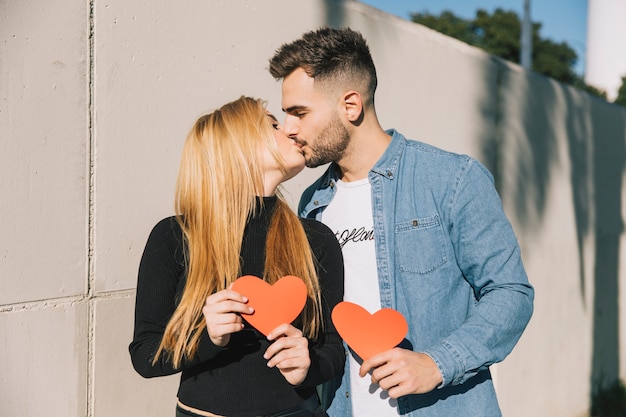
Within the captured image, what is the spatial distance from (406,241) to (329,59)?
76cm

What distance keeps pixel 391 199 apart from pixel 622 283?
620cm

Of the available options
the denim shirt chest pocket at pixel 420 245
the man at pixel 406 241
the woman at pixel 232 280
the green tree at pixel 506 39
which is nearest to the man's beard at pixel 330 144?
the man at pixel 406 241

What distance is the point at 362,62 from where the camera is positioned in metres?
2.76

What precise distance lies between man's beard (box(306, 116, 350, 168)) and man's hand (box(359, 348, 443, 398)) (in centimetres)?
86

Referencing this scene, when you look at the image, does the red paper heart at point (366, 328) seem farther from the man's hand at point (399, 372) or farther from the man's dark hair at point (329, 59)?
the man's dark hair at point (329, 59)

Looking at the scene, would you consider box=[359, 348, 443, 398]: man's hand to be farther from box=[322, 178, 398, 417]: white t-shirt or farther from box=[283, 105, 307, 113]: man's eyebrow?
box=[283, 105, 307, 113]: man's eyebrow

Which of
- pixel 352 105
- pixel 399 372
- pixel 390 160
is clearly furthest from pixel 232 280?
pixel 352 105

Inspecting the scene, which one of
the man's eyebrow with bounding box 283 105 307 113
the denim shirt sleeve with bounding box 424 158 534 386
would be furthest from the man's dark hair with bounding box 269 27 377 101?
the denim shirt sleeve with bounding box 424 158 534 386

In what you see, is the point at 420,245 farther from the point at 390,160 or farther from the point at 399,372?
the point at 399,372

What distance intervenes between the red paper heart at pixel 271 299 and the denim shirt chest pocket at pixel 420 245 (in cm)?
56

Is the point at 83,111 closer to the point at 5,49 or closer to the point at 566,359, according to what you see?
the point at 5,49

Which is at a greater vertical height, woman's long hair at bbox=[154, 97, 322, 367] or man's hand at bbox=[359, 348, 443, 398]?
woman's long hair at bbox=[154, 97, 322, 367]

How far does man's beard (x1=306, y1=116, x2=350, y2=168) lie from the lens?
Answer: 2.61 meters

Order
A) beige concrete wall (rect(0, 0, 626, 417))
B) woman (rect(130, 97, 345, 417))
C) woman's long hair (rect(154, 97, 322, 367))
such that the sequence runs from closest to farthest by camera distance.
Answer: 1. woman (rect(130, 97, 345, 417))
2. woman's long hair (rect(154, 97, 322, 367))
3. beige concrete wall (rect(0, 0, 626, 417))
